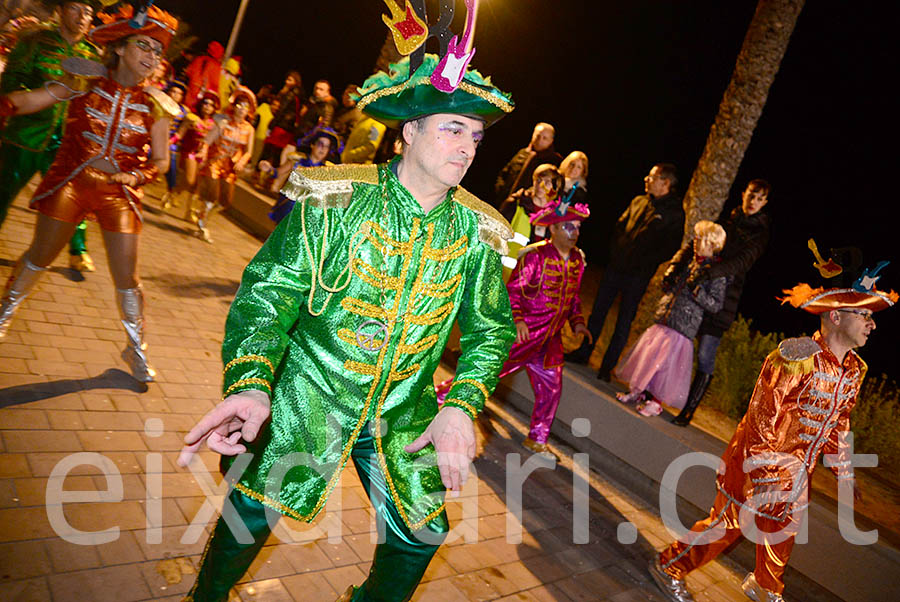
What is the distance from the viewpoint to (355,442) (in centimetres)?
223

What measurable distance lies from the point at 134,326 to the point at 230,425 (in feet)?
10.1

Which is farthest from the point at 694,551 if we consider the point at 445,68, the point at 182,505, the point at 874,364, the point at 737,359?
the point at 874,364

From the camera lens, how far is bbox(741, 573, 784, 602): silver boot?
3.79 m

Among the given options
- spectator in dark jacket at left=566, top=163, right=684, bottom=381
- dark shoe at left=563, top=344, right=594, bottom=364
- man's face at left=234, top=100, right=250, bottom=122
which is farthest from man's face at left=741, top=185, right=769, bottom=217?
man's face at left=234, top=100, right=250, bottom=122

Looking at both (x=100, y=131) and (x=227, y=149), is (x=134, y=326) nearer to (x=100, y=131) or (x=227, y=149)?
(x=100, y=131)

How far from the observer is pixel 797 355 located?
12.5 feet

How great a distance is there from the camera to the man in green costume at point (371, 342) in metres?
2.04

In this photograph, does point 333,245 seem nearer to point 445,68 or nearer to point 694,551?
point 445,68

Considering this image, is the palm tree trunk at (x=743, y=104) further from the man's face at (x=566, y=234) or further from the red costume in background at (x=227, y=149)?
the red costume in background at (x=227, y=149)

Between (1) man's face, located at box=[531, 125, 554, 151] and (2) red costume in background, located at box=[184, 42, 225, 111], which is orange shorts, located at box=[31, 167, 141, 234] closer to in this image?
(1) man's face, located at box=[531, 125, 554, 151]

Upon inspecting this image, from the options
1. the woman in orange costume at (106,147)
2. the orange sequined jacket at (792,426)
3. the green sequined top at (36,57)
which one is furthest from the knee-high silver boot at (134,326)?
the orange sequined jacket at (792,426)

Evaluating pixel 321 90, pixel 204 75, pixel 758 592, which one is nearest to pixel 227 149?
pixel 321 90

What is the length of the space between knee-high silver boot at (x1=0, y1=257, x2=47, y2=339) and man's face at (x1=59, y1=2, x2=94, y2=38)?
240cm

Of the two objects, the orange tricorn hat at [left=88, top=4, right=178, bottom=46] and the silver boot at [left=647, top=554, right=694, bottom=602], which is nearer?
the orange tricorn hat at [left=88, top=4, right=178, bottom=46]
